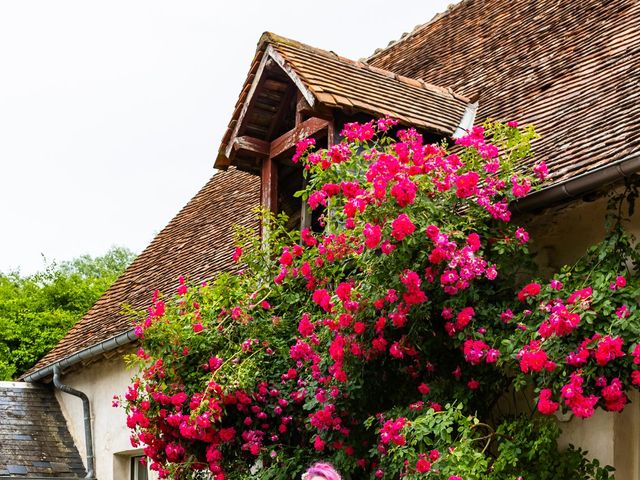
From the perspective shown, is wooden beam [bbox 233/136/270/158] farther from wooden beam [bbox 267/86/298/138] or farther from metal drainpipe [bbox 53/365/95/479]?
metal drainpipe [bbox 53/365/95/479]

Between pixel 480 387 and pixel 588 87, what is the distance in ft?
8.30

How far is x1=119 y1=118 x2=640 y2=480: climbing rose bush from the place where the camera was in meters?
5.05

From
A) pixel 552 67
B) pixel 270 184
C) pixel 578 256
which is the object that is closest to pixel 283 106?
pixel 270 184

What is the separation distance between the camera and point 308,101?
24.8 feet

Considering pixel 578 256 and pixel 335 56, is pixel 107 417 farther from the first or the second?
pixel 578 256

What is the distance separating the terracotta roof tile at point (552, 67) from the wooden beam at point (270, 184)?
1.82 m

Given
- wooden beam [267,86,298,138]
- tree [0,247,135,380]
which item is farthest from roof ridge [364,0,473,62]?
tree [0,247,135,380]

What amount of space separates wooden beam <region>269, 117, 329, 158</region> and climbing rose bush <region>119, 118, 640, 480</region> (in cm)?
104

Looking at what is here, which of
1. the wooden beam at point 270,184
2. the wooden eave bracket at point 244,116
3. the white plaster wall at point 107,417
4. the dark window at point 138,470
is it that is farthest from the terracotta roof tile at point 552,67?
the dark window at point 138,470

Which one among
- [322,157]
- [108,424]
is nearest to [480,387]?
[322,157]

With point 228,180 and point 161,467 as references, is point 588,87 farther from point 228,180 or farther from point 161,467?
point 228,180

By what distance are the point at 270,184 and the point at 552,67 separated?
99.2 inches

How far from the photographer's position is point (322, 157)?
245 inches

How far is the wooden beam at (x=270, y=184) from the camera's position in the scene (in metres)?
8.41
